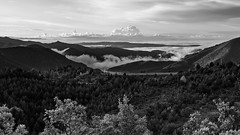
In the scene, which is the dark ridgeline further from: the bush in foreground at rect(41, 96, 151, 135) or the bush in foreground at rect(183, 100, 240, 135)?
the bush in foreground at rect(183, 100, 240, 135)

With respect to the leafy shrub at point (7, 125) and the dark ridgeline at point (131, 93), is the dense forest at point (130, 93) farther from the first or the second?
the leafy shrub at point (7, 125)

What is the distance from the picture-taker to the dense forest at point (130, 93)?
272ft

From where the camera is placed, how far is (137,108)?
9175 centimetres

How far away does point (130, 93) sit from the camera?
10400 cm

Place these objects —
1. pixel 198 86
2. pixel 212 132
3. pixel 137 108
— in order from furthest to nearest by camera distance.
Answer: pixel 198 86, pixel 137 108, pixel 212 132

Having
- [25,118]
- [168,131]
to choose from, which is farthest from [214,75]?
[25,118]

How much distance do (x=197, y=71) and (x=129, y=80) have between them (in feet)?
84.5

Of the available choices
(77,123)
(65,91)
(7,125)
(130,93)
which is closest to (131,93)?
(130,93)

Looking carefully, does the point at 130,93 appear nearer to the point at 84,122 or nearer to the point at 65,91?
the point at 65,91

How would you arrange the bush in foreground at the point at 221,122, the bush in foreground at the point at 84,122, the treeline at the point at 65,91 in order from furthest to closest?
the treeline at the point at 65,91, the bush in foreground at the point at 84,122, the bush in foreground at the point at 221,122

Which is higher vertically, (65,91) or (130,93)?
(130,93)

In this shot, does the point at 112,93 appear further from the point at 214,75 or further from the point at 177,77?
the point at 214,75

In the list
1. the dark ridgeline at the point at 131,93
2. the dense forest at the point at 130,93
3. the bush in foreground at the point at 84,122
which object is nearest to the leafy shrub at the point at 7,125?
the bush in foreground at the point at 84,122

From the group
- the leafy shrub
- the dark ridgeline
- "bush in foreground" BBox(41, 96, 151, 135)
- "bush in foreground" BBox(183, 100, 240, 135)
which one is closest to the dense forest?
the dark ridgeline
